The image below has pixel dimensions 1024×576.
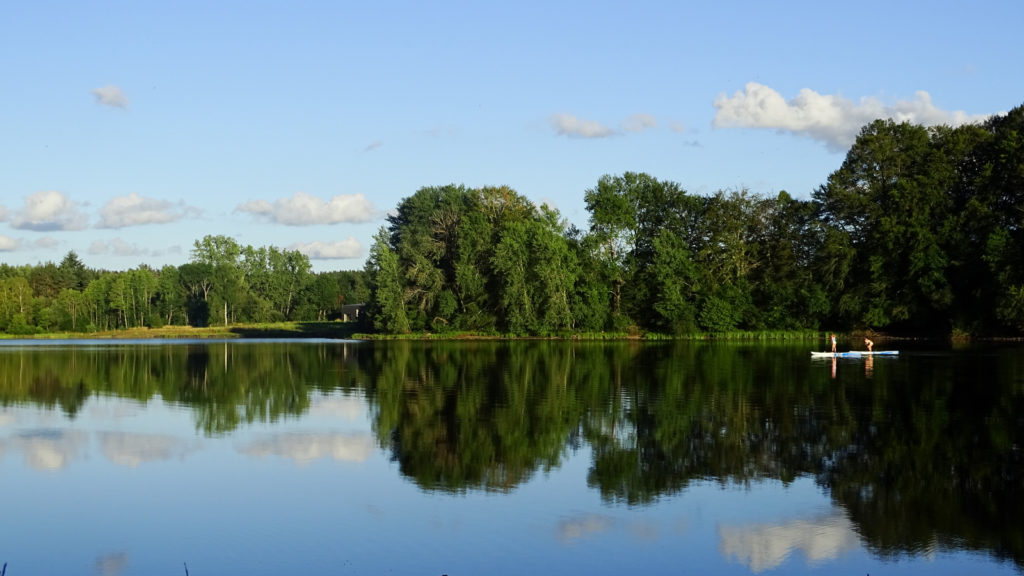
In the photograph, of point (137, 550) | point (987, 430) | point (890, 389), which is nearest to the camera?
point (137, 550)

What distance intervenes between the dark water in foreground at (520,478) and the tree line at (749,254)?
34740mm

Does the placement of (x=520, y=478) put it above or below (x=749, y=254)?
below

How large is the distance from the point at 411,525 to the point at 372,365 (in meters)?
32.4

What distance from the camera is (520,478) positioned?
1656 cm

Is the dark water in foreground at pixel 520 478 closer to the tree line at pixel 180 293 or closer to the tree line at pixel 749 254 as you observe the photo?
the tree line at pixel 749 254

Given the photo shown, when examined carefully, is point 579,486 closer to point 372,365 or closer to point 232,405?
point 232,405

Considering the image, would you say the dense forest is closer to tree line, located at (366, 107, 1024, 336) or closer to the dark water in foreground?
tree line, located at (366, 107, 1024, 336)

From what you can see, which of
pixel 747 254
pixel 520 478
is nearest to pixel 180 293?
pixel 747 254

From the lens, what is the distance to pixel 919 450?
61.8 ft

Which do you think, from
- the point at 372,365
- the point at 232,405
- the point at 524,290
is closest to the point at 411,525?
the point at 232,405

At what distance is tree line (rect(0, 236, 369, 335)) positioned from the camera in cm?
10619

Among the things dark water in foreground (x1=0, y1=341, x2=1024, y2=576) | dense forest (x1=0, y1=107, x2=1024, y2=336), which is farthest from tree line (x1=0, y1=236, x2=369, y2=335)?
dark water in foreground (x1=0, y1=341, x2=1024, y2=576)

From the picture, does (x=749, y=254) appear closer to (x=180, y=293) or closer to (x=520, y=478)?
(x=520, y=478)

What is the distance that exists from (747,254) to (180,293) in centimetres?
7748
